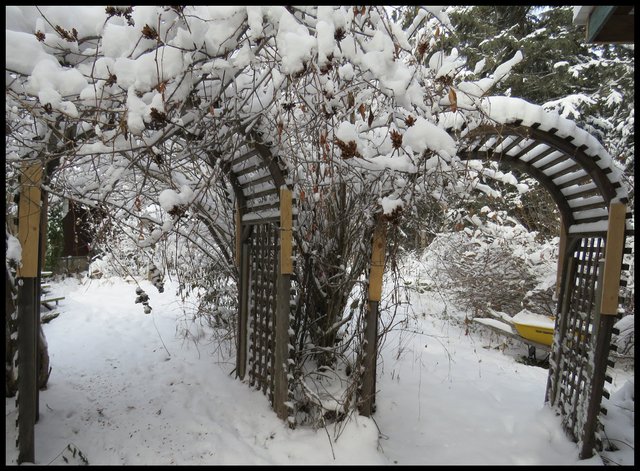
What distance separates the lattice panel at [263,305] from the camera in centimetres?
307

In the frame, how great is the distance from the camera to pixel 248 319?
347 centimetres

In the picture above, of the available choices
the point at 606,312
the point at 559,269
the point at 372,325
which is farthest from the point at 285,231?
the point at 559,269

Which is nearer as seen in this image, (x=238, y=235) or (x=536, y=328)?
(x=238, y=235)

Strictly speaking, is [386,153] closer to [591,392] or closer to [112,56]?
[112,56]

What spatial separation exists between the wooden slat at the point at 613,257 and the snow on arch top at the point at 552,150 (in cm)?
12

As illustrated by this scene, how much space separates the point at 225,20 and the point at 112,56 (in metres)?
0.56

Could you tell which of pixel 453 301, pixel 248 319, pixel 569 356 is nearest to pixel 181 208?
pixel 248 319

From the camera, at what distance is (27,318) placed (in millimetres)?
2295

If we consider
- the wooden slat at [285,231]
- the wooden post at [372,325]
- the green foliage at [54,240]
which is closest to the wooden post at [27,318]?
the wooden slat at [285,231]

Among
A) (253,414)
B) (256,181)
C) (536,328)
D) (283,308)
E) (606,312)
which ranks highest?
(256,181)

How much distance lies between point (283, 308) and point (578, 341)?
2184mm

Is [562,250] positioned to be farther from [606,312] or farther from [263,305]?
[263,305]

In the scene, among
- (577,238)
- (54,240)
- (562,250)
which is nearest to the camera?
(577,238)

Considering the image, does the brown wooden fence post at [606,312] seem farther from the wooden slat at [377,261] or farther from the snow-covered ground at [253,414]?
the wooden slat at [377,261]
